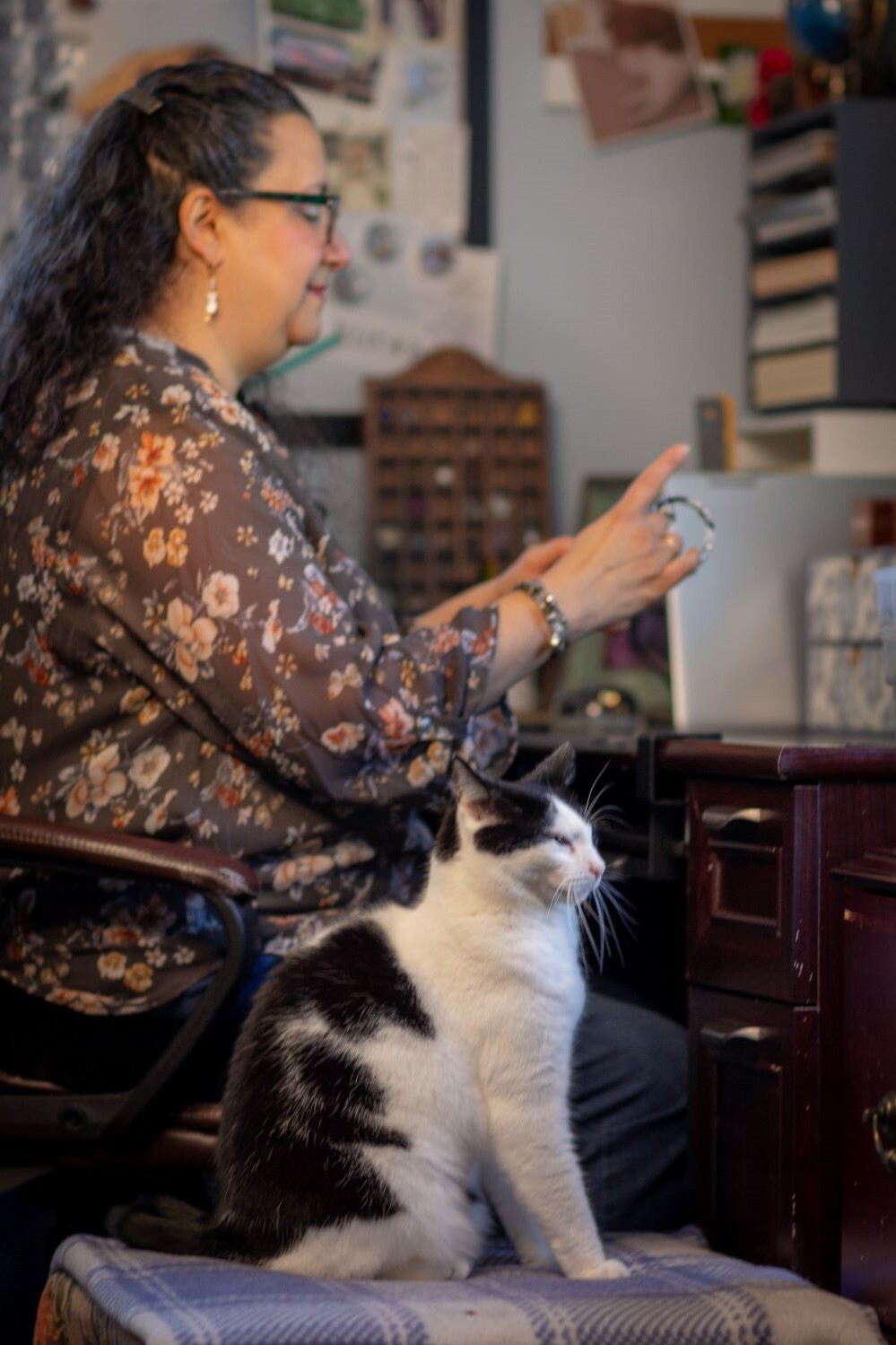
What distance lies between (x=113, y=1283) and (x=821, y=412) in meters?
1.68

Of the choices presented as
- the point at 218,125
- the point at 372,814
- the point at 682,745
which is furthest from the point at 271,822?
the point at 218,125

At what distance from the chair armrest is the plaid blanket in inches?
11.0

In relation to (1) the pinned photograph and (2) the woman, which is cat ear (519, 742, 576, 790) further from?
(1) the pinned photograph

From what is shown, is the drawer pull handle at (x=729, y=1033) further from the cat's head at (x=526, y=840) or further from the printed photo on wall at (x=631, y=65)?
the printed photo on wall at (x=631, y=65)

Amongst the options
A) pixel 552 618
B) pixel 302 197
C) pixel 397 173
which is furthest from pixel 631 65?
pixel 552 618

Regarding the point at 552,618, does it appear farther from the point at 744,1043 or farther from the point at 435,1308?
the point at 435,1308

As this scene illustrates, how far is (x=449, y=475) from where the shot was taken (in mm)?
2729

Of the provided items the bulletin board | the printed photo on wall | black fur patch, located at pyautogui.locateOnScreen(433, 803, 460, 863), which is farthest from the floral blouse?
the printed photo on wall

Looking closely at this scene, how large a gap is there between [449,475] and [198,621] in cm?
147

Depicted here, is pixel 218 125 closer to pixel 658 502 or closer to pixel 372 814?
pixel 658 502

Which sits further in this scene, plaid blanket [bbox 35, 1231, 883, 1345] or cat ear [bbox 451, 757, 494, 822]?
cat ear [bbox 451, 757, 494, 822]

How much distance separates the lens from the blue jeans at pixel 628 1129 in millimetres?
1383

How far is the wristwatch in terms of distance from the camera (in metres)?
1.42

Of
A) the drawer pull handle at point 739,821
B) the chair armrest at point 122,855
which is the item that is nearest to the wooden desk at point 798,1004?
the drawer pull handle at point 739,821
